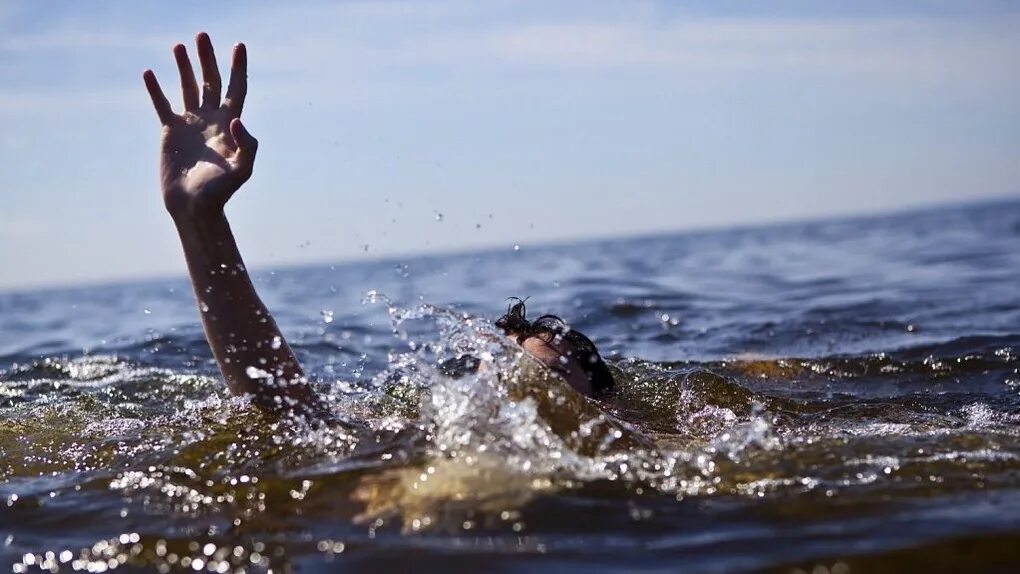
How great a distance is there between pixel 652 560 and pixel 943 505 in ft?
2.93

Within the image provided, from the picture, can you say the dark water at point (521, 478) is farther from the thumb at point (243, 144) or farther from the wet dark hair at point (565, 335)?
the thumb at point (243, 144)

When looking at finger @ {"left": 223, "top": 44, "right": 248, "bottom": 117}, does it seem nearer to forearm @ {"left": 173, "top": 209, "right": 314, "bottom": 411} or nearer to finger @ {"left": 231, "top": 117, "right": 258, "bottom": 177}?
finger @ {"left": 231, "top": 117, "right": 258, "bottom": 177}

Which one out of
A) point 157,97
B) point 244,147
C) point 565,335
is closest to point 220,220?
point 244,147

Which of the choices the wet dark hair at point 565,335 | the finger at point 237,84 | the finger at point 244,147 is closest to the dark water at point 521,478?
the wet dark hair at point 565,335

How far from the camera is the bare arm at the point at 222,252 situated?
3.95 m

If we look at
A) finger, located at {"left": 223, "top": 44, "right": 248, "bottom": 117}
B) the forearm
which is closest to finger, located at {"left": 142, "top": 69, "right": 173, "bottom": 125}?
finger, located at {"left": 223, "top": 44, "right": 248, "bottom": 117}

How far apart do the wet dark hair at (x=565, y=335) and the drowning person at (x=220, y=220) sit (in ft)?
3.71

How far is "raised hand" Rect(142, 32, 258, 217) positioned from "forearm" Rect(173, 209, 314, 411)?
0.24 feet

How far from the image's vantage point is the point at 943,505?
10.1ft

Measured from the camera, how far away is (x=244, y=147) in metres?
3.96

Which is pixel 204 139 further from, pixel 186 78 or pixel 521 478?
pixel 521 478

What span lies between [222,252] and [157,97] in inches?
27.4

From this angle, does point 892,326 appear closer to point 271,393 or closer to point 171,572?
point 271,393

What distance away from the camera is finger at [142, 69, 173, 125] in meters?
4.20
